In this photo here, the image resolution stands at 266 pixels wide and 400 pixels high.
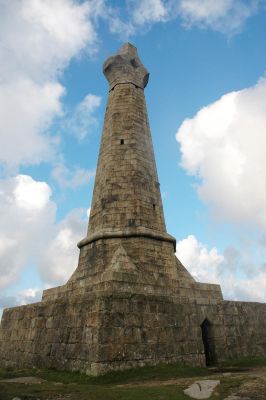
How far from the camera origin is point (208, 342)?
10195 mm

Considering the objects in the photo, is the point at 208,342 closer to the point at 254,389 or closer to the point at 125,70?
the point at 254,389

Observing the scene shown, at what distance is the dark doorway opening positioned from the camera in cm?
996

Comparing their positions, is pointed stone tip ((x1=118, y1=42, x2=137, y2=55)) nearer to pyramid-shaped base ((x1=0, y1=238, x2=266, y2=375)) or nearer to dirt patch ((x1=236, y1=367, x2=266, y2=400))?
pyramid-shaped base ((x1=0, y1=238, x2=266, y2=375))

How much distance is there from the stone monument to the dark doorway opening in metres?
0.03

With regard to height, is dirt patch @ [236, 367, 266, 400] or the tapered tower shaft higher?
the tapered tower shaft

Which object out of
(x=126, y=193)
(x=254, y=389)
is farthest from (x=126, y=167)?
(x=254, y=389)

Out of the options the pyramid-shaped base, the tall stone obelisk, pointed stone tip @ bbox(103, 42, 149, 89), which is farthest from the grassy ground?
pointed stone tip @ bbox(103, 42, 149, 89)

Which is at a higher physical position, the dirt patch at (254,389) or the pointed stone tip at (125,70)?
the pointed stone tip at (125,70)

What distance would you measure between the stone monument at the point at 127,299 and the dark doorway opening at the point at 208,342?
3 centimetres

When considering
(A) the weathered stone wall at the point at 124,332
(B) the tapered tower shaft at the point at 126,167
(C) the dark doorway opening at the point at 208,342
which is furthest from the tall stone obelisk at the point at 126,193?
(C) the dark doorway opening at the point at 208,342

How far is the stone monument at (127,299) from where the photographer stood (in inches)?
314

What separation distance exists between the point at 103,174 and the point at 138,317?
18.4ft

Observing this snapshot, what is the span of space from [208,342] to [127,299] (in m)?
3.66

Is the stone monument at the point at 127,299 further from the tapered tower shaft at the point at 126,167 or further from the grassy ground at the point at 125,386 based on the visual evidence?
the grassy ground at the point at 125,386
